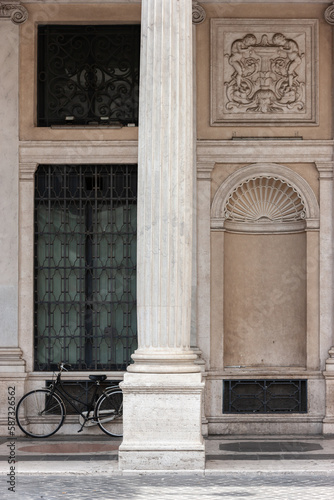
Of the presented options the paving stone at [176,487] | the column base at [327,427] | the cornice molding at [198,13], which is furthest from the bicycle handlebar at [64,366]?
the cornice molding at [198,13]

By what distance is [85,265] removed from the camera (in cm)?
1736

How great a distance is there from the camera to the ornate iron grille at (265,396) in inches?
674

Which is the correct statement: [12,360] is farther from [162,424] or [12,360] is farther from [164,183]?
[164,183]

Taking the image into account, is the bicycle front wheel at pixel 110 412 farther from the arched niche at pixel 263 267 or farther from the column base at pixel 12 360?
the arched niche at pixel 263 267

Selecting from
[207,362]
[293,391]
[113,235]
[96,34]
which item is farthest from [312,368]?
[96,34]

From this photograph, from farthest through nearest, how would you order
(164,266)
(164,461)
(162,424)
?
(164,266) < (162,424) < (164,461)

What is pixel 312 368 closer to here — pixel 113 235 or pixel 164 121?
pixel 113 235

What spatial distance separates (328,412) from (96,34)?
811 cm

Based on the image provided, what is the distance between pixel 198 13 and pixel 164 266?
623 cm

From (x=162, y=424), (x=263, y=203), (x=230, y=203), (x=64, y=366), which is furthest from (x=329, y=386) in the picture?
(x=162, y=424)

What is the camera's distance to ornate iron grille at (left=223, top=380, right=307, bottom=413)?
1711 centimetres

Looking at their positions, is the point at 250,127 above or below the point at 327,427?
above

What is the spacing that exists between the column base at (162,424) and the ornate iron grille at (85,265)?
4.42m

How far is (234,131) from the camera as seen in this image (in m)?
17.3
